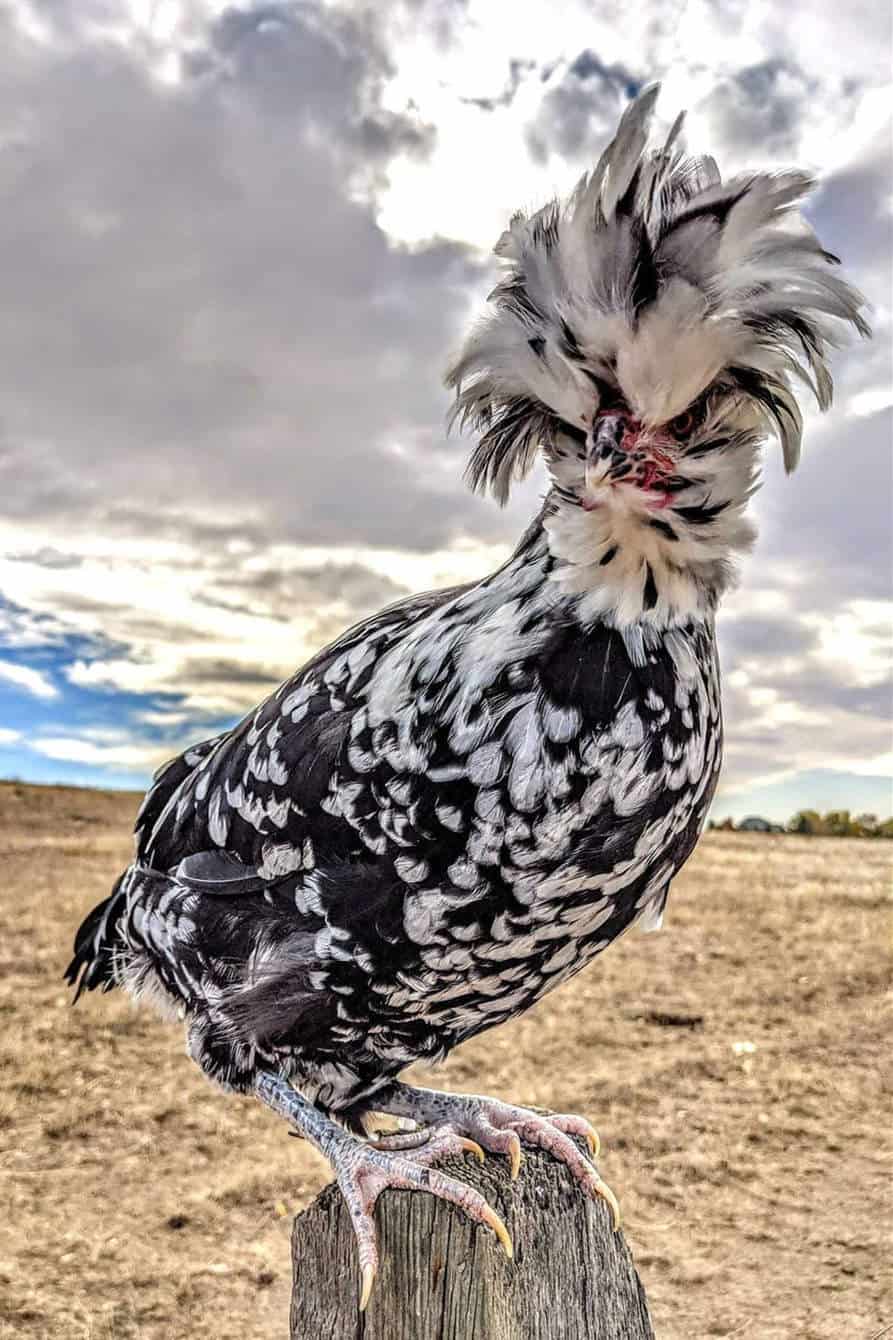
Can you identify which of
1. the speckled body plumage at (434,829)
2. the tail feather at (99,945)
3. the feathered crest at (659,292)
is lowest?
the tail feather at (99,945)

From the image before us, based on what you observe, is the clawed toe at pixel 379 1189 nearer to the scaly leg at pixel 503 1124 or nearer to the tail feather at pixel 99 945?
the scaly leg at pixel 503 1124

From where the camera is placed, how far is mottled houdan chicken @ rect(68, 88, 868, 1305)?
2.02m

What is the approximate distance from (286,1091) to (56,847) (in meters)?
9.49

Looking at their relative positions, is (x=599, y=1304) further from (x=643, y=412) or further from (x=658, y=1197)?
(x=658, y=1197)

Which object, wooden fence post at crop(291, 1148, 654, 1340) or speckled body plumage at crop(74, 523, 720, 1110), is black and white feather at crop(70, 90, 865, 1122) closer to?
speckled body plumage at crop(74, 523, 720, 1110)

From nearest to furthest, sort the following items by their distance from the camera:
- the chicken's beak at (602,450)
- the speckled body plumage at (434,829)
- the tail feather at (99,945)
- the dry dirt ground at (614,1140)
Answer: the chicken's beak at (602,450) < the speckled body plumage at (434,829) < the tail feather at (99,945) < the dry dirt ground at (614,1140)

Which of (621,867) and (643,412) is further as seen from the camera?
(621,867)

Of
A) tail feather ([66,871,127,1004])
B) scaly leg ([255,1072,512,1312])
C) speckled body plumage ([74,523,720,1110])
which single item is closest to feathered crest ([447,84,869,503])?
speckled body plumage ([74,523,720,1110])

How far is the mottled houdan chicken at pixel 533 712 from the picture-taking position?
202 centimetres

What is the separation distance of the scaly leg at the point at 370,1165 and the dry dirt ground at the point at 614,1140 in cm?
232

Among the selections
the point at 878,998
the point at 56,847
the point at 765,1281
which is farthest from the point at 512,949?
the point at 56,847

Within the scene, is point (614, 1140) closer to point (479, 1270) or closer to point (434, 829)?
point (479, 1270)

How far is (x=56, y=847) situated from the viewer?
1139 cm

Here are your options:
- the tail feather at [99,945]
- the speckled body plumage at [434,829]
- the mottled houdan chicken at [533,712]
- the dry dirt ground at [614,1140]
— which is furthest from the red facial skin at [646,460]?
the dry dirt ground at [614,1140]
